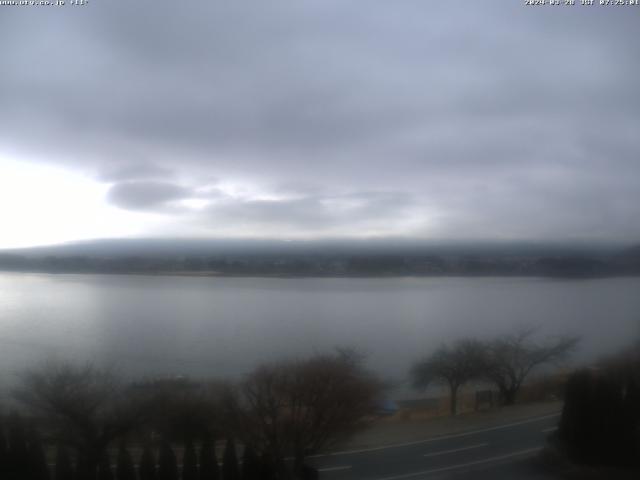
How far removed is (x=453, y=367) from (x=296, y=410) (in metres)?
0.85

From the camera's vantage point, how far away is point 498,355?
246 centimetres

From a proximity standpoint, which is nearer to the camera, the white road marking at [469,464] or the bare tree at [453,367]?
the white road marking at [469,464]

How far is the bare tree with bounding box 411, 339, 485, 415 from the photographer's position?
237cm

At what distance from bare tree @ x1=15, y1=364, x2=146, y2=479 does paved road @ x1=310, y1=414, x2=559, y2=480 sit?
942 mm

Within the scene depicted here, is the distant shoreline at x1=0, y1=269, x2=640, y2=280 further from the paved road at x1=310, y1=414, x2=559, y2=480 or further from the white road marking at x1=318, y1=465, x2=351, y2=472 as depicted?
the white road marking at x1=318, y1=465, x2=351, y2=472

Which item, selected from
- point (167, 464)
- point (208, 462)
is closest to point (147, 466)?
point (167, 464)

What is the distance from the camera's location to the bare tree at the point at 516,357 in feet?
8.06

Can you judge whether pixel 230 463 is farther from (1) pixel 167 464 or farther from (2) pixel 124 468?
(2) pixel 124 468

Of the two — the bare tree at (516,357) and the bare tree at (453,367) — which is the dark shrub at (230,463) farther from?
the bare tree at (516,357)

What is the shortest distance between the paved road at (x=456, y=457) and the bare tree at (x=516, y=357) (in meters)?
0.20

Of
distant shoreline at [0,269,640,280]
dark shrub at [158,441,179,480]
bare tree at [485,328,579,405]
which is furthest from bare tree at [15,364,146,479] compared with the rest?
bare tree at [485,328,579,405]

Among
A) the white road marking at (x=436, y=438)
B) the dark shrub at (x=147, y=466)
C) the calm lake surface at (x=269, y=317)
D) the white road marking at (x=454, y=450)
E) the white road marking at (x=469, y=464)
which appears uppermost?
the calm lake surface at (x=269, y=317)

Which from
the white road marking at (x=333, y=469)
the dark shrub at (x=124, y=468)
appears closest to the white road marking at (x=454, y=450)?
the white road marking at (x=333, y=469)

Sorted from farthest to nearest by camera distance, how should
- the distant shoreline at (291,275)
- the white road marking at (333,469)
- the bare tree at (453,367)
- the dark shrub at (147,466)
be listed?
the distant shoreline at (291,275) < the bare tree at (453,367) < the white road marking at (333,469) < the dark shrub at (147,466)
